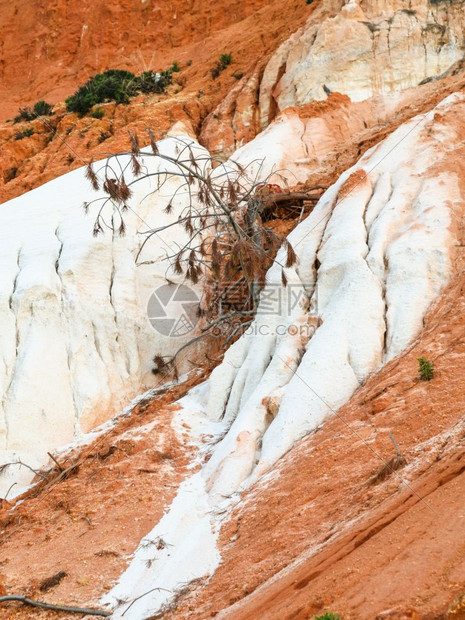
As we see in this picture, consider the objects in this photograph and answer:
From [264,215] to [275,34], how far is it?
40.3ft

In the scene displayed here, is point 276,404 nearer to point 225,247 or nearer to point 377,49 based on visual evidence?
point 225,247

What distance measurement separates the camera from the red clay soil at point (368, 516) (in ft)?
11.1

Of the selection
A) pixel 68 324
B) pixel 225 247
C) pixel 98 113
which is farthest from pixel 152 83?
pixel 68 324

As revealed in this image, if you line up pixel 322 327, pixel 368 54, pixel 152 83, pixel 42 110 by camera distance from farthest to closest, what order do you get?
pixel 42 110 → pixel 152 83 → pixel 368 54 → pixel 322 327

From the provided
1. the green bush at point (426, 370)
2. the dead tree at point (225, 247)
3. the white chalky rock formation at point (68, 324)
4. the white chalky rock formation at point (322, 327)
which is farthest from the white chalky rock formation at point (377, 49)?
the green bush at point (426, 370)

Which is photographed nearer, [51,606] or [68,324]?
[51,606]

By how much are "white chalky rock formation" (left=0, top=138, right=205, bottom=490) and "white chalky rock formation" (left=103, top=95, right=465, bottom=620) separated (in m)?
1.98

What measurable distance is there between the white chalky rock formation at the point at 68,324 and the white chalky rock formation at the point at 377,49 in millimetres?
7337

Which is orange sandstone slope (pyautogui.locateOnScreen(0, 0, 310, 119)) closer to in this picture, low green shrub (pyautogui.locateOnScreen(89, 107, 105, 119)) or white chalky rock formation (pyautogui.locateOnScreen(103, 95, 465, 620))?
low green shrub (pyautogui.locateOnScreen(89, 107, 105, 119))

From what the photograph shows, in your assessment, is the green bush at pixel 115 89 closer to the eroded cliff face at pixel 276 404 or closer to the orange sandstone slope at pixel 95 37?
the orange sandstone slope at pixel 95 37

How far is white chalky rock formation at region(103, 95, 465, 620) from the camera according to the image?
5.89m

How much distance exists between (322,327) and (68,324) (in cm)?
444

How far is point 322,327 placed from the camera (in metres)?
7.83

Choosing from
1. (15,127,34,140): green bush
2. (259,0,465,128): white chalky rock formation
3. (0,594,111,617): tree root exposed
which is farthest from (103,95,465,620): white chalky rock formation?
(15,127,34,140): green bush
